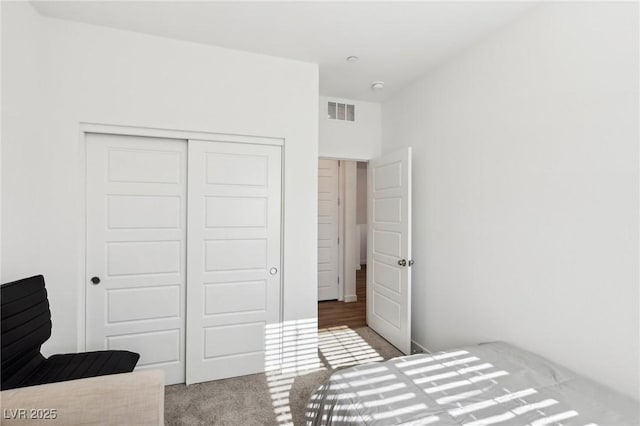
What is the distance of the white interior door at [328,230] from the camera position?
492 centimetres

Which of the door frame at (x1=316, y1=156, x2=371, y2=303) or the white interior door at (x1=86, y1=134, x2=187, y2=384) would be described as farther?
the door frame at (x1=316, y1=156, x2=371, y2=303)

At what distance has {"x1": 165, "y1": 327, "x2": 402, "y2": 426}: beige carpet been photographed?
2.07 metres

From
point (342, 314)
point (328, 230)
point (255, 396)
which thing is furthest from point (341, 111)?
point (255, 396)

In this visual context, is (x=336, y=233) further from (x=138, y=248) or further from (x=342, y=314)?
(x=138, y=248)

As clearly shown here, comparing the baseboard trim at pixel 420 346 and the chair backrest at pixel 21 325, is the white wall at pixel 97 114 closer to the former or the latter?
the chair backrest at pixel 21 325

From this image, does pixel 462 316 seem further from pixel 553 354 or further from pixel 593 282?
pixel 593 282

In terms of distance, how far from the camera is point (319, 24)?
87.8 inches

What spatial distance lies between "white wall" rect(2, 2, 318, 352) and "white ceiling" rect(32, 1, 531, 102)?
5.1 inches

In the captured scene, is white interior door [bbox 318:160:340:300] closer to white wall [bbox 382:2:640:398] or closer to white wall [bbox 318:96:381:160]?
white wall [bbox 318:96:381:160]

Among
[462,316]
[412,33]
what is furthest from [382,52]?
[462,316]

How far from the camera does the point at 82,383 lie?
4.56 feet

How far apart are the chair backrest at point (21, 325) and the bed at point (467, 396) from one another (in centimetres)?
155

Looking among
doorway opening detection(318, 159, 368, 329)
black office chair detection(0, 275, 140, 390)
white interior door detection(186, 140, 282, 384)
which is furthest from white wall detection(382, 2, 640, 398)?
black office chair detection(0, 275, 140, 390)

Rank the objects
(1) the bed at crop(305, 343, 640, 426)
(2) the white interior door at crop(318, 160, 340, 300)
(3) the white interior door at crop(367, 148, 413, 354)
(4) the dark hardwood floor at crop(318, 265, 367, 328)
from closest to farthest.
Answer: (1) the bed at crop(305, 343, 640, 426), (3) the white interior door at crop(367, 148, 413, 354), (4) the dark hardwood floor at crop(318, 265, 367, 328), (2) the white interior door at crop(318, 160, 340, 300)
